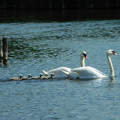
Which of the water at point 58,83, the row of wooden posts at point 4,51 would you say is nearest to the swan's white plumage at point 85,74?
the water at point 58,83

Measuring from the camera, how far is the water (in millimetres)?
28250

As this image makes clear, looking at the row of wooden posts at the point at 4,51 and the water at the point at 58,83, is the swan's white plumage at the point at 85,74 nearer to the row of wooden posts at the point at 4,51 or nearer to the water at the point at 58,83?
the water at the point at 58,83

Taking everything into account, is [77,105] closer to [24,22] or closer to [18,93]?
[18,93]

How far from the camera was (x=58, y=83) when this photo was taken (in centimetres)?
3572

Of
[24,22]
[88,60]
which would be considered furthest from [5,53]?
[24,22]

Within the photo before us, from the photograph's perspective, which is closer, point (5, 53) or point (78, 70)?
point (78, 70)

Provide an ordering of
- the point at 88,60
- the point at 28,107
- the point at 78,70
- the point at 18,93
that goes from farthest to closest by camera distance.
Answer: the point at 88,60 < the point at 78,70 < the point at 18,93 < the point at 28,107

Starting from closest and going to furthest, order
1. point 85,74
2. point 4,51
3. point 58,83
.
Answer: point 58,83, point 85,74, point 4,51

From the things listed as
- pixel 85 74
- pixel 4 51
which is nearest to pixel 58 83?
pixel 85 74

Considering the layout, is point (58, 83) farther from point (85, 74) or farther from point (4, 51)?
point (4, 51)

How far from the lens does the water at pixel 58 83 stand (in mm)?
28250
